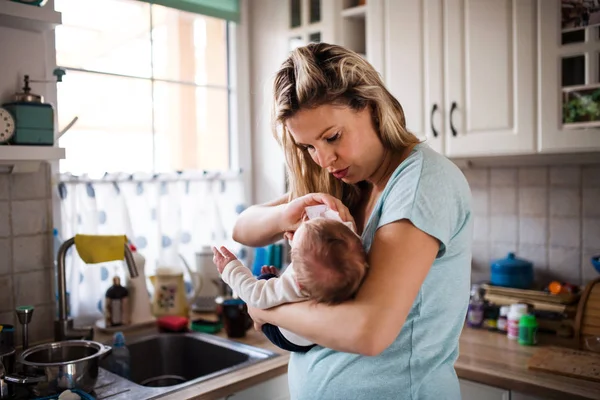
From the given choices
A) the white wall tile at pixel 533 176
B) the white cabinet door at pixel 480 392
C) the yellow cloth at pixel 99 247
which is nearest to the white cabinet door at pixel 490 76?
the white wall tile at pixel 533 176

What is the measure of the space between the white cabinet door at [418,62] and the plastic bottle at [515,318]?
0.66m

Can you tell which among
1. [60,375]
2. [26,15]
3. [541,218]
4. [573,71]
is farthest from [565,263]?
[26,15]

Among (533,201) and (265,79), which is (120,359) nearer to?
(265,79)

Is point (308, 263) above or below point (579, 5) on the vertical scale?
below

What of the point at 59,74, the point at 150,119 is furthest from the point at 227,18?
the point at 59,74

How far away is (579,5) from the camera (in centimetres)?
183

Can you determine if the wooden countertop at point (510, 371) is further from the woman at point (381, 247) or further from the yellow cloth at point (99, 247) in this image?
the yellow cloth at point (99, 247)

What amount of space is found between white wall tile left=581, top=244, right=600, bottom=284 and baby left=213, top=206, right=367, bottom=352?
1.45 m

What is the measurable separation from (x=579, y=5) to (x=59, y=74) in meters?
1.73

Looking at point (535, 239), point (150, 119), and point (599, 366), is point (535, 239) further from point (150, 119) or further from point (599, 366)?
point (150, 119)

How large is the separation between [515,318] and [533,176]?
1.99ft

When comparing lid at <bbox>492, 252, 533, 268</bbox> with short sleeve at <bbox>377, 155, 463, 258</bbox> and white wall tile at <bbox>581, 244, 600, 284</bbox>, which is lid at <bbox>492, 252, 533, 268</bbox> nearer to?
white wall tile at <bbox>581, 244, 600, 284</bbox>

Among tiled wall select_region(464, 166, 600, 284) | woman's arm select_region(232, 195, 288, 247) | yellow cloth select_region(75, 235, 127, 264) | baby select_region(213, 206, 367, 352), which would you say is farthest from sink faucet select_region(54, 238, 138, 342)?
tiled wall select_region(464, 166, 600, 284)

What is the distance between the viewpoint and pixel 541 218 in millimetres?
2326
